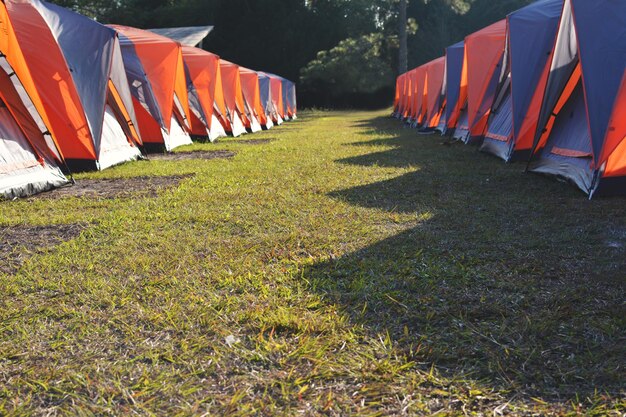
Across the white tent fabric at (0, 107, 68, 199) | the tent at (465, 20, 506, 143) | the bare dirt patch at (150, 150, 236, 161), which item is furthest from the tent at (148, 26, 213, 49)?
the white tent fabric at (0, 107, 68, 199)

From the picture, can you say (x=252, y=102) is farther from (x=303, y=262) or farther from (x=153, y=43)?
(x=303, y=262)

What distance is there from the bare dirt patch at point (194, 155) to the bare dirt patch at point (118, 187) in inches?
92.5

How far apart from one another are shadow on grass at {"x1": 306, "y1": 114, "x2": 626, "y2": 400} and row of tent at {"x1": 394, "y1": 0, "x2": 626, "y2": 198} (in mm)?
584

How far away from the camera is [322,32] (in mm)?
41938

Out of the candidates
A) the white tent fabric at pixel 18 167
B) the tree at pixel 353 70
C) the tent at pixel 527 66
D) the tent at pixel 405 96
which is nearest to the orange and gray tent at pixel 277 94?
the tent at pixel 405 96

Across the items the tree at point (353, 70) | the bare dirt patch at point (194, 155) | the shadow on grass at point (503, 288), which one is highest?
the tree at point (353, 70)

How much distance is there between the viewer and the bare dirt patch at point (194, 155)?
906cm

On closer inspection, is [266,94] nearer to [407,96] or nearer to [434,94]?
[407,96]

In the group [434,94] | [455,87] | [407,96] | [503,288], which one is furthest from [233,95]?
[503,288]

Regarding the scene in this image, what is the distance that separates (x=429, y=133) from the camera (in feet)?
44.4

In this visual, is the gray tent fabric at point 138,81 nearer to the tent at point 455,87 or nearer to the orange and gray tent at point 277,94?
the tent at point 455,87

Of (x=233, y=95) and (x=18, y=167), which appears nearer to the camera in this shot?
(x=18, y=167)

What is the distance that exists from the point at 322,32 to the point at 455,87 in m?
32.4

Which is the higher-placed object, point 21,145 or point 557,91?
point 557,91
